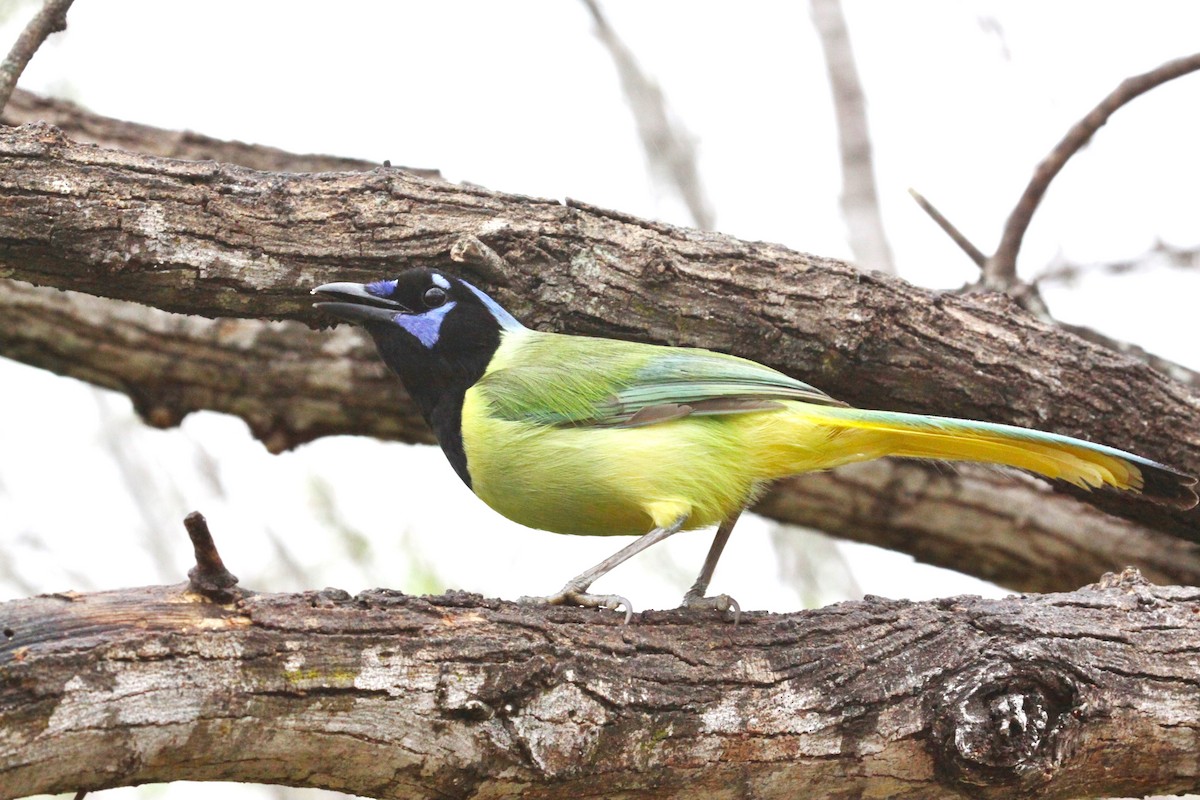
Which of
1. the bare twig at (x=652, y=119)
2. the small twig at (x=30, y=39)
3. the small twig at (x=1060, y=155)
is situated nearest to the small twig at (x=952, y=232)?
the small twig at (x=1060, y=155)

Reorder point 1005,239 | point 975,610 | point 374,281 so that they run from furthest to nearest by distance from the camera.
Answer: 1. point 1005,239
2. point 374,281
3. point 975,610

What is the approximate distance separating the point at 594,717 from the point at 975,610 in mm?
1397

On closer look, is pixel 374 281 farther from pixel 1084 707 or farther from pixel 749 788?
pixel 1084 707

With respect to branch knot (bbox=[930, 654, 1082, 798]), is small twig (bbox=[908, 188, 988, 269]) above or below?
above

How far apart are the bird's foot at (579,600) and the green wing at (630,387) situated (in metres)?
0.68

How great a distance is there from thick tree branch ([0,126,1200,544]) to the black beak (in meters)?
0.11

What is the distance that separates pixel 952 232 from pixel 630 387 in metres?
2.22

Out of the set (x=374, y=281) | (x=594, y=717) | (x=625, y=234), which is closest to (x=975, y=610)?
(x=594, y=717)

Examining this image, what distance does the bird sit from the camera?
418 cm

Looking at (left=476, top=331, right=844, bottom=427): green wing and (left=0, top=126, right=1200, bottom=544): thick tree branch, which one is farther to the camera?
(left=476, top=331, right=844, bottom=427): green wing

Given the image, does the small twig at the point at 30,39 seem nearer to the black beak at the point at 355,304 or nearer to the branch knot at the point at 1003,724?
the black beak at the point at 355,304

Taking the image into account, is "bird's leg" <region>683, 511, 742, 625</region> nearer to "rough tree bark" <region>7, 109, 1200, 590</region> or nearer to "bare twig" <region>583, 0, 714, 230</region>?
"rough tree bark" <region>7, 109, 1200, 590</region>

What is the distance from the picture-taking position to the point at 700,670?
3.69m

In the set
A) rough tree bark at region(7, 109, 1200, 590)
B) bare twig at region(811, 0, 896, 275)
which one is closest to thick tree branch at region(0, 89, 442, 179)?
rough tree bark at region(7, 109, 1200, 590)
